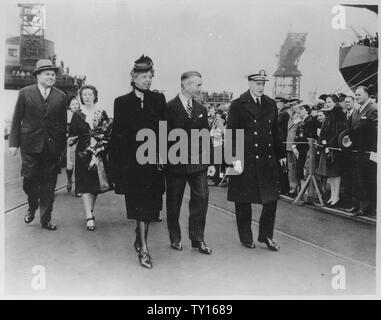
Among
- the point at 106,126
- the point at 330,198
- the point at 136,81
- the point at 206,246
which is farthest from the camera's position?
the point at 330,198

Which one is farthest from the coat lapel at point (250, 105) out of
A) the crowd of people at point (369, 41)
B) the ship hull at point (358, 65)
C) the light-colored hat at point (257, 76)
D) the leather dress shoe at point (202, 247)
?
the crowd of people at point (369, 41)

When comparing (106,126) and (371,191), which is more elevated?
(106,126)

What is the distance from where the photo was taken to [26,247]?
515cm

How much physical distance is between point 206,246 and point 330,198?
2208mm

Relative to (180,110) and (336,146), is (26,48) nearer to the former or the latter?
(180,110)

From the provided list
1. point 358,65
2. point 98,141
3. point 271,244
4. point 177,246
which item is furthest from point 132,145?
point 358,65

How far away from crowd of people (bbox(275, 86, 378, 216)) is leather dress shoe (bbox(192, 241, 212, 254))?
99 cm

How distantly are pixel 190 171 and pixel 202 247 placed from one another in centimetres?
74

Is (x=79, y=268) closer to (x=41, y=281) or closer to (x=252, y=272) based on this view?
(x=41, y=281)

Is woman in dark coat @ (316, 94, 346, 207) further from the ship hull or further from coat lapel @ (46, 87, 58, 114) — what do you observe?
coat lapel @ (46, 87, 58, 114)

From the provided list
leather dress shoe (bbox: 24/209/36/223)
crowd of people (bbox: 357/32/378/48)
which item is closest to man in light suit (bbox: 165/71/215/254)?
leather dress shoe (bbox: 24/209/36/223)

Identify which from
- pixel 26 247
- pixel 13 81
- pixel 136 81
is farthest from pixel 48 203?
pixel 136 81
